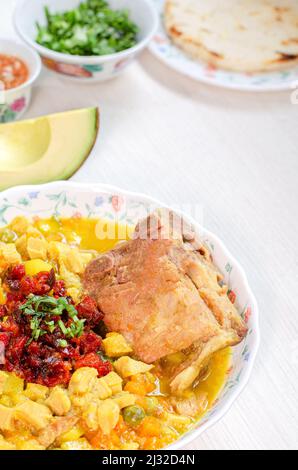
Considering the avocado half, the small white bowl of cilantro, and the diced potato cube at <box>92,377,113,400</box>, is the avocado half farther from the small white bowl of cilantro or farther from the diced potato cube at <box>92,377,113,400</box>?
the diced potato cube at <box>92,377,113,400</box>

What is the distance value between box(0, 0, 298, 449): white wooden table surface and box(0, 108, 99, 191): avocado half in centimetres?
22

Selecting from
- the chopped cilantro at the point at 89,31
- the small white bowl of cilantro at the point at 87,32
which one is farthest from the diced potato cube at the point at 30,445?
the chopped cilantro at the point at 89,31

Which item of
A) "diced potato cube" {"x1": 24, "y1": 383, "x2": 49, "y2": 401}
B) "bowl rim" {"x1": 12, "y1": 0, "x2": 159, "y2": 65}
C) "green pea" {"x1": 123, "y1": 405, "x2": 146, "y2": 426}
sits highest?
"bowl rim" {"x1": 12, "y1": 0, "x2": 159, "y2": 65}

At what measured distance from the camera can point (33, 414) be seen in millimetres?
2941

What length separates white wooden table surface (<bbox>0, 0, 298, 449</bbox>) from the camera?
143 inches

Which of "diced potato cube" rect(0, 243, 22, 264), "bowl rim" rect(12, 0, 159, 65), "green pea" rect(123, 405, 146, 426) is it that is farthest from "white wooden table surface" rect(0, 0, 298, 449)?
"diced potato cube" rect(0, 243, 22, 264)

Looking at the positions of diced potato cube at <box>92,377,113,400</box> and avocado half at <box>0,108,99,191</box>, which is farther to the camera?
avocado half at <box>0,108,99,191</box>

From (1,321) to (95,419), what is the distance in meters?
0.70

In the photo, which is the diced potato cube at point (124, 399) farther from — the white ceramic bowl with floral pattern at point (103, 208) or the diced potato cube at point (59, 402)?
the white ceramic bowl with floral pattern at point (103, 208)

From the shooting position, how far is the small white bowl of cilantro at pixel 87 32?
488cm

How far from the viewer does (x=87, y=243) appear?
154 inches

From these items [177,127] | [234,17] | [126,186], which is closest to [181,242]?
[126,186]

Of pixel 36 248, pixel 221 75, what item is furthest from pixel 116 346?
pixel 221 75

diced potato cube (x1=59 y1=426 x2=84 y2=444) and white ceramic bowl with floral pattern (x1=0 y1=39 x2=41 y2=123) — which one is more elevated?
white ceramic bowl with floral pattern (x1=0 y1=39 x2=41 y2=123)
